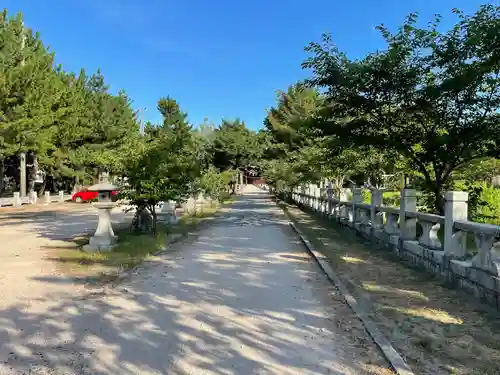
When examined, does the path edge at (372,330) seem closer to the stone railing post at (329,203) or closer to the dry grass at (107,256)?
the dry grass at (107,256)

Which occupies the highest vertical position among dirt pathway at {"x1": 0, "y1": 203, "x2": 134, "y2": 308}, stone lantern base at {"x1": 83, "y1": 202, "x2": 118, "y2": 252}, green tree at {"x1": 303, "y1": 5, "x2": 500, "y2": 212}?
green tree at {"x1": 303, "y1": 5, "x2": 500, "y2": 212}

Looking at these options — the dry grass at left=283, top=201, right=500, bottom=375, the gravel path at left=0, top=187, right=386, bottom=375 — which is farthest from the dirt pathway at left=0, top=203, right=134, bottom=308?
the dry grass at left=283, top=201, right=500, bottom=375

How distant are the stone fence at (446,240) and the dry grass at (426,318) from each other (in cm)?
22

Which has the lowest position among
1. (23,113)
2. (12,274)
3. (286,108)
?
(12,274)

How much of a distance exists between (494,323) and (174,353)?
346cm

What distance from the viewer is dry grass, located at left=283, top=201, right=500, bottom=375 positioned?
3.97 meters

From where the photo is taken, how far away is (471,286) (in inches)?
239

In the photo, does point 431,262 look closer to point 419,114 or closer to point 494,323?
point 494,323

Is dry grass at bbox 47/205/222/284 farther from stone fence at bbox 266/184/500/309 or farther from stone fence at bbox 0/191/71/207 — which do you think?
stone fence at bbox 0/191/71/207

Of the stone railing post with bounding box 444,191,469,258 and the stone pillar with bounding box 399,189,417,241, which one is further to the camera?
the stone pillar with bounding box 399,189,417,241

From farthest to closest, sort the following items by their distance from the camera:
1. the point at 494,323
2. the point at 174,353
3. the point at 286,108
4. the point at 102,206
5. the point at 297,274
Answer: the point at 286,108 → the point at 102,206 → the point at 297,274 → the point at 494,323 → the point at 174,353

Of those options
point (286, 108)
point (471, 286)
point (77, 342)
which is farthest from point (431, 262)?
point (286, 108)

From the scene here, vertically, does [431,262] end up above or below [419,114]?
below

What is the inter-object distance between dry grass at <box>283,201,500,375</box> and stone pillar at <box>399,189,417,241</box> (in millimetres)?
591
